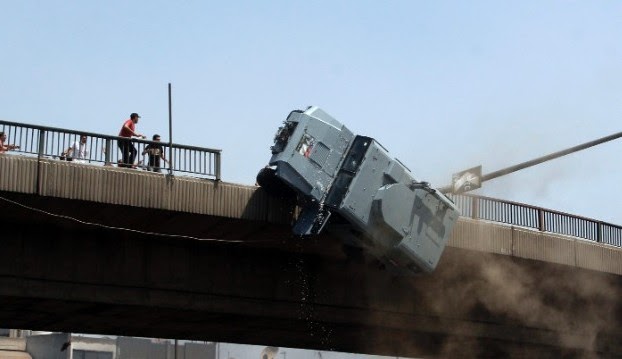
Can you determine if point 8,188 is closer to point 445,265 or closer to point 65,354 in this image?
point 445,265

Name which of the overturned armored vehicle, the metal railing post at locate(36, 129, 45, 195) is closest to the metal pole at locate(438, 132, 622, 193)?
the overturned armored vehicle

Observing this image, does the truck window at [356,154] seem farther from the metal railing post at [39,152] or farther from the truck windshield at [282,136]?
the metal railing post at [39,152]

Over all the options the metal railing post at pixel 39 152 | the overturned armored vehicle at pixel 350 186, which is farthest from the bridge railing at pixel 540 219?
the metal railing post at pixel 39 152

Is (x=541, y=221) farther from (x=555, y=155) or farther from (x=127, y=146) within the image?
(x=127, y=146)

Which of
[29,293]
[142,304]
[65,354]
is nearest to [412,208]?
[142,304]

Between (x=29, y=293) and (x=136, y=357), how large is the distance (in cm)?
7235

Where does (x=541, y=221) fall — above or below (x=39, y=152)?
above

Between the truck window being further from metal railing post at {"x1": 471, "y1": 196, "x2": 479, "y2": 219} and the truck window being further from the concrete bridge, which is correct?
metal railing post at {"x1": 471, "y1": 196, "x2": 479, "y2": 219}

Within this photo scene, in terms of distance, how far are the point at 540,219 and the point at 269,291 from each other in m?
8.38

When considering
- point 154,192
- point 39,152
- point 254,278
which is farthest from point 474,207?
point 39,152

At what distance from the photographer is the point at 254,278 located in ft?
82.4

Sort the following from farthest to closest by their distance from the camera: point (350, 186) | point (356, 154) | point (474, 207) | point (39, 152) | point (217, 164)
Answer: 1. point (474, 207)
2. point (217, 164)
3. point (356, 154)
4. point (350, 186)
5. point (39, 152)

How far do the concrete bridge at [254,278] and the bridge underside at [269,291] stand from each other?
1.3 inches

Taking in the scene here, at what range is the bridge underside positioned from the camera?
2212cm
